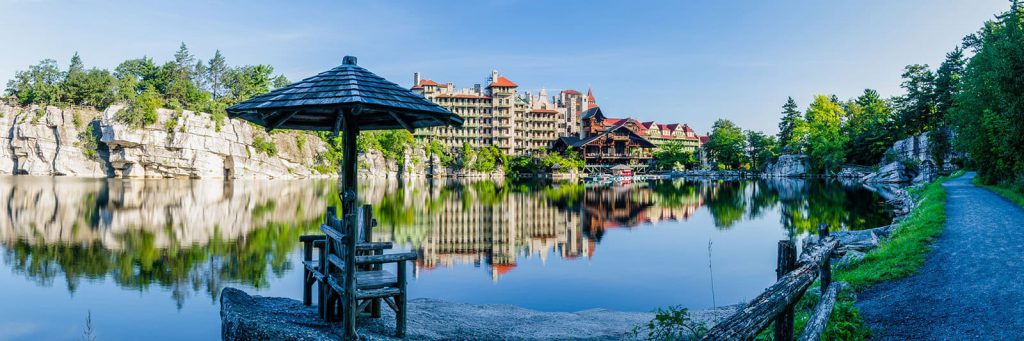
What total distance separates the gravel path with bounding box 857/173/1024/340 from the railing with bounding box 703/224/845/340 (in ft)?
3.32

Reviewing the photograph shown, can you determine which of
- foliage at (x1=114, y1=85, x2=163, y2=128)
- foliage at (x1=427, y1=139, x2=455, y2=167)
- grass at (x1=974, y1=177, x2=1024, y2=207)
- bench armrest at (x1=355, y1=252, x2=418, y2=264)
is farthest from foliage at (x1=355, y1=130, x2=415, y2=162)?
bench armrest at (x1=355, y1=252, x2=418, y2=264)

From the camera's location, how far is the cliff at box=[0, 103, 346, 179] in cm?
6612

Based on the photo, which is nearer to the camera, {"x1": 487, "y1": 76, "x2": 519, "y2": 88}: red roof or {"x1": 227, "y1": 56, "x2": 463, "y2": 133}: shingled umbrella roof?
{"x1": 227, "y1": 56, "x2": 463, "y2": 133}: shingled umbrella roof

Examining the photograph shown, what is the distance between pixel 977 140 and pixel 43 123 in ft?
296

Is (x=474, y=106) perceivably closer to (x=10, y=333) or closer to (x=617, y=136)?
(x=617, y=136)

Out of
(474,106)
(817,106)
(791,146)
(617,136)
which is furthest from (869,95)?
(474,106)

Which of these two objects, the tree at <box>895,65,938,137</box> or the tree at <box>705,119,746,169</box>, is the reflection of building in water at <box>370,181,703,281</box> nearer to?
the tree at <box>895,65,938,137</box>

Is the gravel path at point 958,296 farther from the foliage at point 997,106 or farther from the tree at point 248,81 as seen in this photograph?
the tree at point 248,81

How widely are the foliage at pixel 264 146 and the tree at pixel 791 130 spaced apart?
7303 centimetres

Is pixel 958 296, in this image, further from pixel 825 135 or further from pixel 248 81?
pixel 248 81

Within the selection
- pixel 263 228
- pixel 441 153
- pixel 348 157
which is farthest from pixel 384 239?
pixel 441 153

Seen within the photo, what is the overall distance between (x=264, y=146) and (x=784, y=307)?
77105 millimetres

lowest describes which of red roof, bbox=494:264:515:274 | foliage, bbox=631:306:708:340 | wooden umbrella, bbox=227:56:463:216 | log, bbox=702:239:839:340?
red roof, bbox=494:264:515:274

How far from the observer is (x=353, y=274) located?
7.33 m
